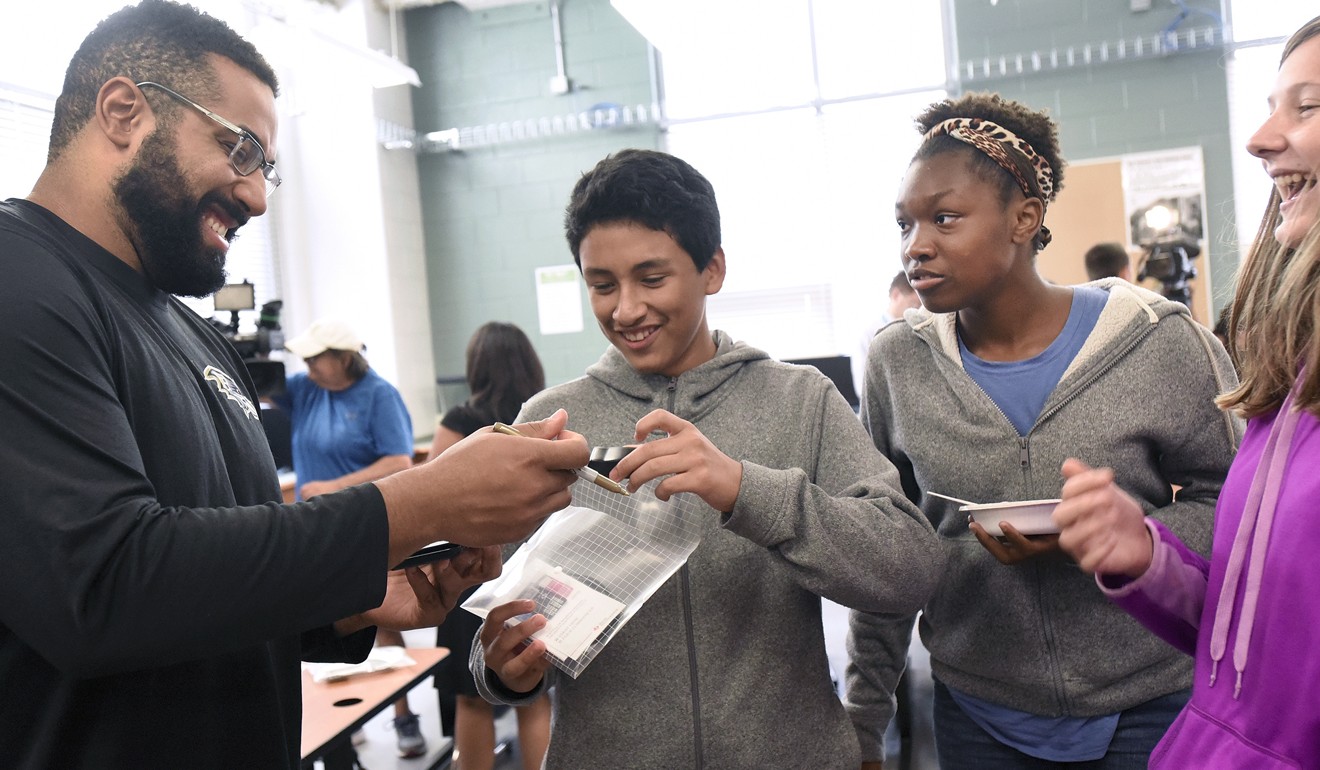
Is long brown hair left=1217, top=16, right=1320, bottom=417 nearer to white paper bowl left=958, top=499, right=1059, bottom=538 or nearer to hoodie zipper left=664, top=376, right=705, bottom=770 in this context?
white paper bowl left=958, top=499, right=1059, bottom=538

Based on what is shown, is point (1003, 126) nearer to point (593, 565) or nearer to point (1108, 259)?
point (593, 565)

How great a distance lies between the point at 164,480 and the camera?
99 cm

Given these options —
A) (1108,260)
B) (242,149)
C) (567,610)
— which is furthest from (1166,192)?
(242,149)

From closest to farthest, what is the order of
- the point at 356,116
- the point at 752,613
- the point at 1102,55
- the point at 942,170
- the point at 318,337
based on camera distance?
the point at 752,613 → the point at 942,170 → the point at 318,337 → the point at 1102,55 → the point at 356,116

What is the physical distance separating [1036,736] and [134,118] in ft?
4.61

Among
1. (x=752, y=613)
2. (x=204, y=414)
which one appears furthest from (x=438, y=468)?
(x=752, y=613)

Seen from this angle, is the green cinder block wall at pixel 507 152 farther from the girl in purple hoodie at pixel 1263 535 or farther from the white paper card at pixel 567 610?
the girl in purple hoodie at pixel 1263 535

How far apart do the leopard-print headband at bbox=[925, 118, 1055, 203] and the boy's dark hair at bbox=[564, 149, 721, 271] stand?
0.42 metres

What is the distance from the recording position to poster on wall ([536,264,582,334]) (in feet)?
21.4

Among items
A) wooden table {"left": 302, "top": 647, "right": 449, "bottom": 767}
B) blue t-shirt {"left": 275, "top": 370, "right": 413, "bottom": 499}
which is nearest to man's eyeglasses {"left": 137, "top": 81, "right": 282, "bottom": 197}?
wooden table {"left": 302, "top": 647, "right": 449, "bottom": 767}

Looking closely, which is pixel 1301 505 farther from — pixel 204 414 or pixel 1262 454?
pixel 204 414

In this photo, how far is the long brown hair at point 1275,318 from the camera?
975 millimetres

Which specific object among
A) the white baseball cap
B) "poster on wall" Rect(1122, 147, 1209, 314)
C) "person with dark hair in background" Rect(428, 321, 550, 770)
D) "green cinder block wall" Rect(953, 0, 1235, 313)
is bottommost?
"person with dark hair in background" Rect(428, 321, 550, 770)

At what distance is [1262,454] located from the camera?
1.00m
